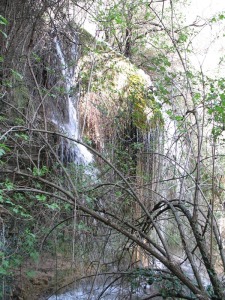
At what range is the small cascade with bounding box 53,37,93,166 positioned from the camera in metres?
6.29

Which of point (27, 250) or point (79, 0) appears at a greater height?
point (79, 0)

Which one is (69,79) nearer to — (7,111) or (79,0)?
(79,0)

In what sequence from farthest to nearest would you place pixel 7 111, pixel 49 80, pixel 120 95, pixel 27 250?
pixel 120 95, pixel 49 80, pixel 7 111, pixel 27 250

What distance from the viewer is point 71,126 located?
7203 millimetres

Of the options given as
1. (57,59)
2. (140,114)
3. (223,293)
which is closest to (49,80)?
(57,59)

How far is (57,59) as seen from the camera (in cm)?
627

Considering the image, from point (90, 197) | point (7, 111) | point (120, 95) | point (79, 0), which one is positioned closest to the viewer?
point (90, 197)

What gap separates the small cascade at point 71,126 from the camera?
6.29m

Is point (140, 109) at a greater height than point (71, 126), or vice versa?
point (140, 109)

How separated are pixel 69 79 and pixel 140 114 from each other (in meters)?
1.62

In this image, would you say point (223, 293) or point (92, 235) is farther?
point (92, 235)

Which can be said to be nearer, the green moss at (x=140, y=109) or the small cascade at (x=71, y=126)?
the small cascade at (x=71, y=126)

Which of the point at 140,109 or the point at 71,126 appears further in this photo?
the point at 140,109

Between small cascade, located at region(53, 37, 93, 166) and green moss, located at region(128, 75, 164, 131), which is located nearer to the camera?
small cascade, located at region(53, 37, 93, 166)
